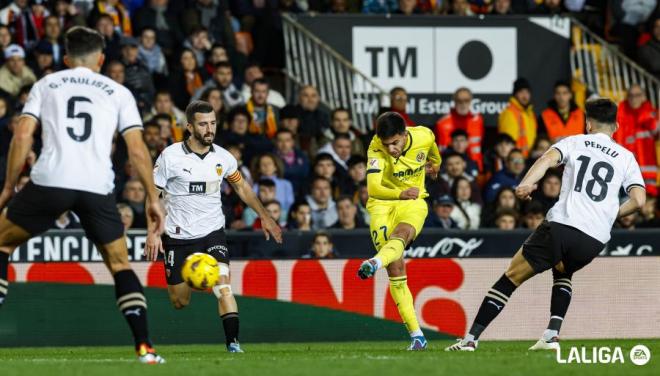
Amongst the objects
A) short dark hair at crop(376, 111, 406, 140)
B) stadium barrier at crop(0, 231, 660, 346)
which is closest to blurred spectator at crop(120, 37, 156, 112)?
stadium barrier at crop(0, 231, 660, 346)

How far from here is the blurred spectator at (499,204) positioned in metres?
18.2

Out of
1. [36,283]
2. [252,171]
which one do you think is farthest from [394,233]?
[252,171]

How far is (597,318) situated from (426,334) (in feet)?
6.32

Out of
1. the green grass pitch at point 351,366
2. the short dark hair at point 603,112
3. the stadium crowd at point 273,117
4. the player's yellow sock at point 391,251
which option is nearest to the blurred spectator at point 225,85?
the stadium crowd at point 273,117

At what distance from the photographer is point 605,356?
39.3 feet

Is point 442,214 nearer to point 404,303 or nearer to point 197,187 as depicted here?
point 404,303

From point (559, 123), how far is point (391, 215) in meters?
7.70

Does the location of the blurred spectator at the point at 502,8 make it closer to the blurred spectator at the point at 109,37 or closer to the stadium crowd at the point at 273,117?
the stadium crowd at the point at 273,117

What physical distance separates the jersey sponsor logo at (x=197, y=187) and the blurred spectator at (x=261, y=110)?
6.83m

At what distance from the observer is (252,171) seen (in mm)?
18422

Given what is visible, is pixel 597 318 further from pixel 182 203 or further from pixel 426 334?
pixel 182 203

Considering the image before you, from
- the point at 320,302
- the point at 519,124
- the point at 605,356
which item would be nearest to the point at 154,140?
the point at 320,302

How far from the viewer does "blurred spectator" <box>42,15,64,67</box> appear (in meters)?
19.3

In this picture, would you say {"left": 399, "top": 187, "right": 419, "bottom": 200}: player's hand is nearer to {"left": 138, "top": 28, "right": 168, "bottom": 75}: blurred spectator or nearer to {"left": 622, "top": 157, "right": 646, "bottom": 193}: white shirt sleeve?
{"left": 622, "top": 157, "right": 646, "bottom": 193}: white shirt sleeve
